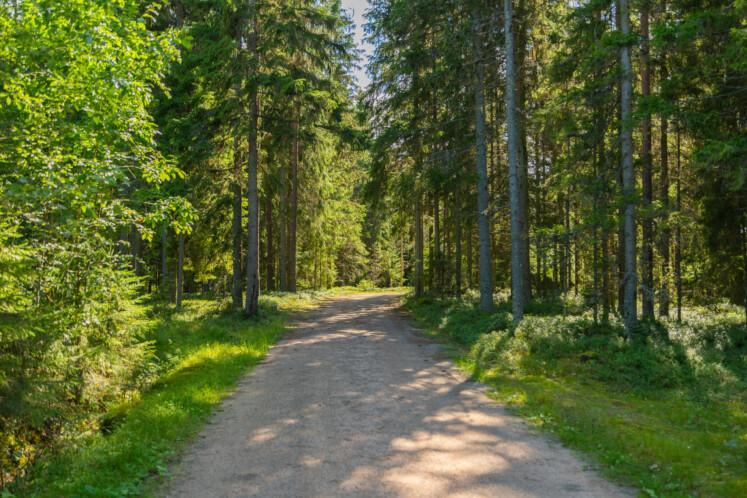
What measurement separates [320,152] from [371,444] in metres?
22.0

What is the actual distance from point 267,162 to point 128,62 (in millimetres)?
14285

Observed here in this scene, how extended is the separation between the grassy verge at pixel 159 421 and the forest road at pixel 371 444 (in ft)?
1.21

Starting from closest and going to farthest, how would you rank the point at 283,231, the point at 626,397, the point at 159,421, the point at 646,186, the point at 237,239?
1. the point at 159,421
2. the point at 626,397
3. the point at 646,186
4. the point at 237,239
5. the point at 283,231

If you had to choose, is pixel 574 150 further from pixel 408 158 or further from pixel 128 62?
pixel 128 62

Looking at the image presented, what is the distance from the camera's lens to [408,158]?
25.6 meters

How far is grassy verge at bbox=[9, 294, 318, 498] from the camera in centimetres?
536

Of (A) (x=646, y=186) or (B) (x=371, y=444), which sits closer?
(B) (x=371, y=444)

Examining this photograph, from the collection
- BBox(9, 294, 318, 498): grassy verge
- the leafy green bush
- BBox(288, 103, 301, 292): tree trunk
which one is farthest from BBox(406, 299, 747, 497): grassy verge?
BBox(288, 103, 301, 292): tree trunk

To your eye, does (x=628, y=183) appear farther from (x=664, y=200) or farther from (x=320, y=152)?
(x=320, y=152)

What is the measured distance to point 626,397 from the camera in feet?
30.8

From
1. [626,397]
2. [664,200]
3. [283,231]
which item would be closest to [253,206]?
[283,231]

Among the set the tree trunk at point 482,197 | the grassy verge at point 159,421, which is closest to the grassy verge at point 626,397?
the tree trunk at point 482,197

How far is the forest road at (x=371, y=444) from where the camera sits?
527 cm

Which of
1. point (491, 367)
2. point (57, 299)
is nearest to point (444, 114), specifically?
point (491, 367)
